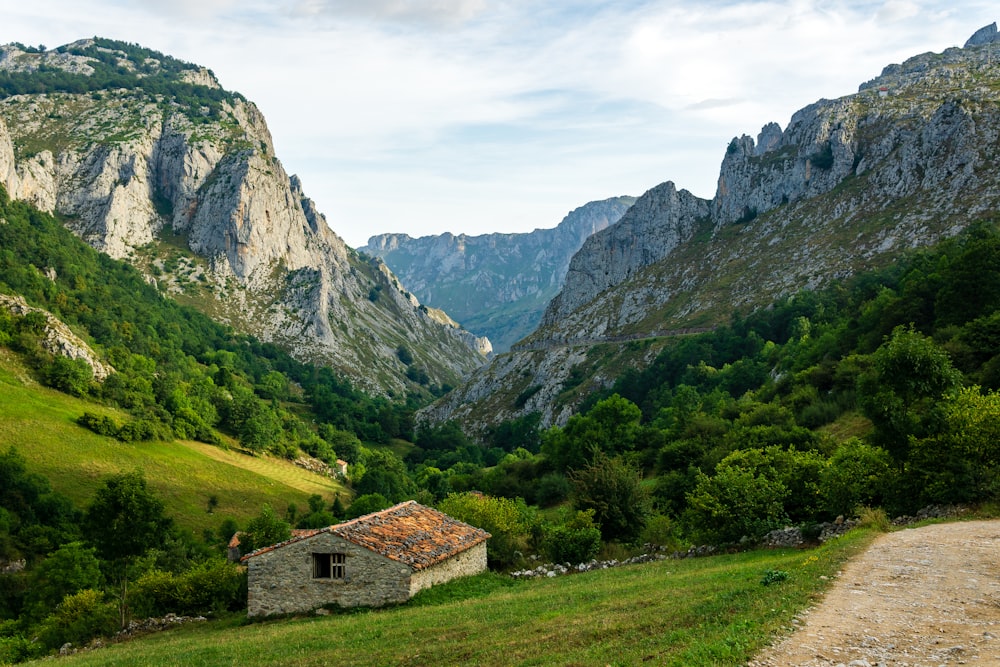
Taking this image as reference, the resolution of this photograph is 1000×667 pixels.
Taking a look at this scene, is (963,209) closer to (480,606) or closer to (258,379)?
(480,606)

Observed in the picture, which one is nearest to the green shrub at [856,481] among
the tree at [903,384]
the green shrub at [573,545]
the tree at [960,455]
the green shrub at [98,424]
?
the tree at [903,384]

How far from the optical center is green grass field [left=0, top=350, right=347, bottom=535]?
74.8 m

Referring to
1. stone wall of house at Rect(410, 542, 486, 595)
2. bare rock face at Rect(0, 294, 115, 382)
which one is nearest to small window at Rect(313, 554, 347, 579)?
stone wall of house at Rect(410, 542, 486, 595)

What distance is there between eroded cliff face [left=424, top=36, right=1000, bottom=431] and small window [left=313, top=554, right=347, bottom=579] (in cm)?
9491

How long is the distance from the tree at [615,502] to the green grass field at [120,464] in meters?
52.1

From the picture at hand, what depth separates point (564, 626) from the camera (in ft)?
53.5

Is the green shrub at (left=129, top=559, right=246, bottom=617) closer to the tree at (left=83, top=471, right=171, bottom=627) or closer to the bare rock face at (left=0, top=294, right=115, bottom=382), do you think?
the tree at (left=83, top=471, right=171, bottom=627)

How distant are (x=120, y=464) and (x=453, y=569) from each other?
216ft

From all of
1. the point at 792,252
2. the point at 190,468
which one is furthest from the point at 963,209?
the point at 190,468

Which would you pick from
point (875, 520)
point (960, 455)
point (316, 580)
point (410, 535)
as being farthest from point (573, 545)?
point (960, 455)

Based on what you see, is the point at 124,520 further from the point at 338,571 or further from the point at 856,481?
the point at 856,481

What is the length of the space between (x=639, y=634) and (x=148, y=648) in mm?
19061

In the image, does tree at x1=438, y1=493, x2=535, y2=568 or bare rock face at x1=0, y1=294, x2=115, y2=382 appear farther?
bare rock face at x1=0, y1=294, x2=115, y2=382

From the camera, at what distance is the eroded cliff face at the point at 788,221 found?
4360 inches
